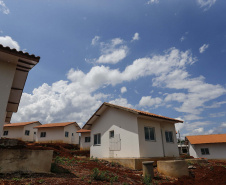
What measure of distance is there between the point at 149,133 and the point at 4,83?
11.7 metres

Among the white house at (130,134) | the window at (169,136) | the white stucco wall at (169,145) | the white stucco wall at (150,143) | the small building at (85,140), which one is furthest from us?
the small building at (85,140)

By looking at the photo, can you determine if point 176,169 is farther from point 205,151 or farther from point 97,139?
point 205,151

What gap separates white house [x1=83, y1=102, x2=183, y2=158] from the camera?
13.9 meters

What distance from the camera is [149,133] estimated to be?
1478 centimetres

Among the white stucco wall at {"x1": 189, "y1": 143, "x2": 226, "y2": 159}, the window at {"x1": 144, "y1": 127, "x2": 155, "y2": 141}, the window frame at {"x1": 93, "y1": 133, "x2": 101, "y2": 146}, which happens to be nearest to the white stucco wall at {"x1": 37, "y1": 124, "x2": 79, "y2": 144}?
the window frame at {"x1": 93, "y1": 133, "x2": 101, "y2": 146}

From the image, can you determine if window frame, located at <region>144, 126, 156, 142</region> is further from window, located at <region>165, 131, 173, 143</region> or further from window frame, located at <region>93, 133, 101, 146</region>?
window frame, located at <region>93, 133, 101, 146</region>

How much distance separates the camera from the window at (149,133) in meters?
14.5

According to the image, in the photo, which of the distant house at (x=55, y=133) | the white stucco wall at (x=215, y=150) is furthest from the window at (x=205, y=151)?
the distant house at (x=55, y=133)

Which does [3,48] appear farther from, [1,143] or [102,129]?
[102,129]

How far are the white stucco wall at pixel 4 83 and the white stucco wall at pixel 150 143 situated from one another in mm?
10106

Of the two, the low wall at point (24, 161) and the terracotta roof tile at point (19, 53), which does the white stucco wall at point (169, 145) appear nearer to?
the low wall at point (24, 161)

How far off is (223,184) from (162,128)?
802cm

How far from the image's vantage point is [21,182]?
559 centimetres

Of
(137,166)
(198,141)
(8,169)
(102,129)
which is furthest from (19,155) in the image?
(198,141)
